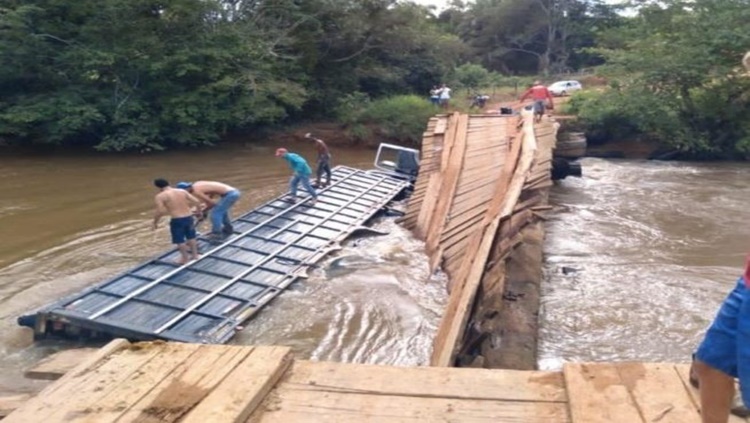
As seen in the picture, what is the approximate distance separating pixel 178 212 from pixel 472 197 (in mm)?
4415

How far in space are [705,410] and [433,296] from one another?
6.75 metres

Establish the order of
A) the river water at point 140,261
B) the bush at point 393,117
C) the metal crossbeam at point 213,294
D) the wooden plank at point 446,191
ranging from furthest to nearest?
the bush at point 393,117 → the wooden plank at point 446,191 → the river water at point 140,261 → the metal crossbeam at point 213,294

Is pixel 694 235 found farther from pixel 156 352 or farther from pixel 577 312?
pixel 156 352

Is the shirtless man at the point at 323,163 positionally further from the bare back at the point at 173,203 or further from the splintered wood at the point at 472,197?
the bare back at the point at 173,203

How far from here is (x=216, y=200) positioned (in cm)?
1053

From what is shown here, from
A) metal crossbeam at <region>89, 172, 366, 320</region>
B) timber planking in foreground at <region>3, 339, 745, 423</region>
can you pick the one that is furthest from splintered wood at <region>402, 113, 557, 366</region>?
metal crossbeam at <region>89, 172, 366, 320</region>

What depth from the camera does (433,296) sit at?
9.17 meters

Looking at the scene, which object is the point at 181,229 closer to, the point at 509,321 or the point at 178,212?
the point at 178,212

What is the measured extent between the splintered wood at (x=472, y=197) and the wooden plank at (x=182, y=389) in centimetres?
150

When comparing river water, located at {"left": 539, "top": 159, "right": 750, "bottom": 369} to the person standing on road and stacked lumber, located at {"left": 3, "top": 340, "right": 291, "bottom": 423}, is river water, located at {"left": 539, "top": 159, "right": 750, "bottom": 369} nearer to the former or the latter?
stacked lumber, located at {"left": 3, "top": 340, "right": 291, "bottom": 423}

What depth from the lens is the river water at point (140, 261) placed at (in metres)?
7.77

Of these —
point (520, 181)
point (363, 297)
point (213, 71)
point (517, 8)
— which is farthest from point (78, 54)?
point (517, 8)

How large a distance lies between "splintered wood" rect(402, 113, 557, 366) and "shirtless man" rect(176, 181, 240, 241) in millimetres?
3199

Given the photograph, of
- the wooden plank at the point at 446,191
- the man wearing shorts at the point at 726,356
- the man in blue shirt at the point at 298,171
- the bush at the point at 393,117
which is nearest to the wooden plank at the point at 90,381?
the man wearing shorts at the point at 726,356
